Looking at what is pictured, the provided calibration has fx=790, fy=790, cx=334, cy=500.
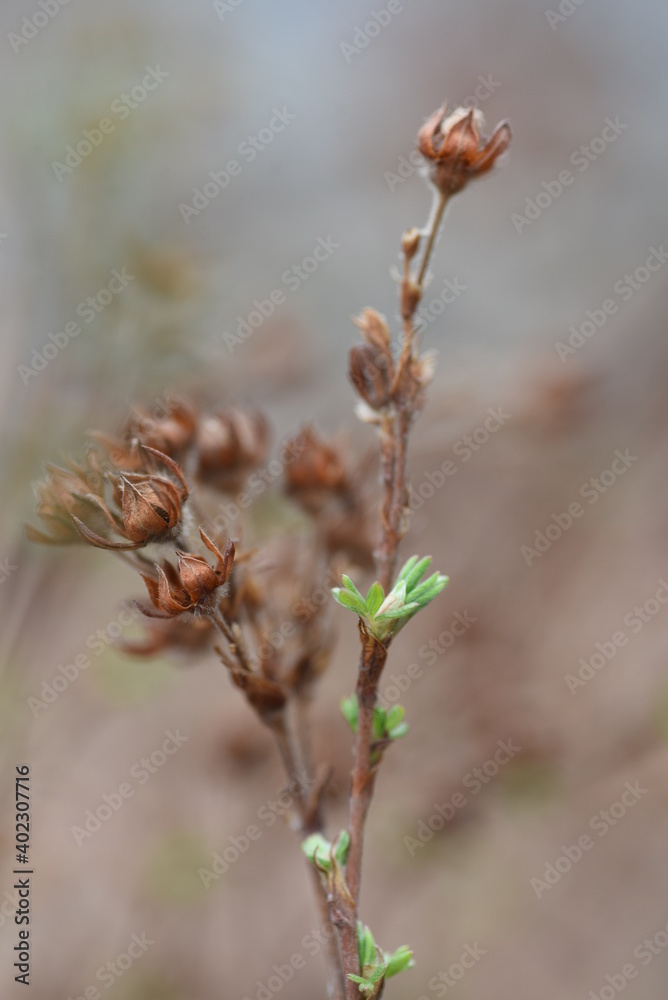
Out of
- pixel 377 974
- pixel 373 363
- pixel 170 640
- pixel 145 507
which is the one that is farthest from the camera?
pixel 170 640

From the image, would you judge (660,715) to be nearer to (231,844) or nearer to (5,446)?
Result: (231,844)

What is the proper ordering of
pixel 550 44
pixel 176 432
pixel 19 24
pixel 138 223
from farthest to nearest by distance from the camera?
pixel 550 44 → pixel 19 24 → pixel 138 223 → pixel 176 432

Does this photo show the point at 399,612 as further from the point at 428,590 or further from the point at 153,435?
the point at 153,435

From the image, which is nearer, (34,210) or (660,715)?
(660,715)

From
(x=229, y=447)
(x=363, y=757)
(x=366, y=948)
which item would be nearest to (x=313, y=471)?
(x=229, y=447)

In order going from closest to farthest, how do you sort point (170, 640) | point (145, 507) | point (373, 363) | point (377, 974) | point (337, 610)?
point (377, 974)
point (145, 507)
point (373, 363)
point (170, 640)
point (337, 610)

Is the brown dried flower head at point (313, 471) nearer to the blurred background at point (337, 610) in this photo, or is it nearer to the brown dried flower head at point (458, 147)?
the blurred background at point (337, 610)

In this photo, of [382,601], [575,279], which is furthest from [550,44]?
[382,601]
